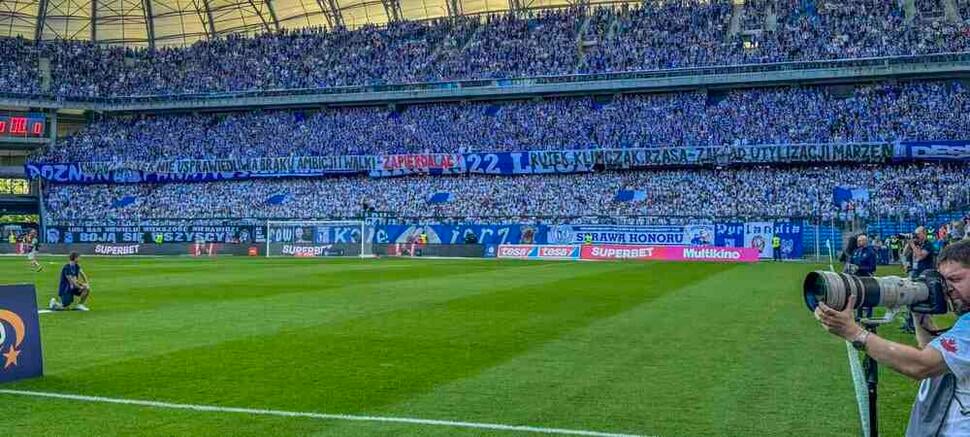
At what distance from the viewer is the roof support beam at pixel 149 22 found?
7888 cm

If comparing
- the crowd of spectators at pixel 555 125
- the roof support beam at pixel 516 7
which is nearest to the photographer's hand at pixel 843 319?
the crowd of spectators at pixel 555 125

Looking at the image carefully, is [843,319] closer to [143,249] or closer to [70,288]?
[70,288]

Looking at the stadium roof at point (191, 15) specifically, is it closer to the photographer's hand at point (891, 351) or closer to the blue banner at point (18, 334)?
the blue banner at point (18, 334)

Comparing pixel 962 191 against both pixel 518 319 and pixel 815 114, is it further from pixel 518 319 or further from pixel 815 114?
pixel 518 319

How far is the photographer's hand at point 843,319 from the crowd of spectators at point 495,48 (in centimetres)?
5782

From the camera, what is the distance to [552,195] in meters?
58.0

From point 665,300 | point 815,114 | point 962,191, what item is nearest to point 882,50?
point 815,114

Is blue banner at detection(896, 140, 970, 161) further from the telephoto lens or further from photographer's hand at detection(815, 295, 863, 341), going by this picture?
photographer's hand at detection(815, 295, 863, 341)

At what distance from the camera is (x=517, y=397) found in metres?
9.00

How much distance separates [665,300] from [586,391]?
37.7 feet

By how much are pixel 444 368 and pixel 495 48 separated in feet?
195

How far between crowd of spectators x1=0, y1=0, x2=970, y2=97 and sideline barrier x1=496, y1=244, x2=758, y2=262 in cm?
A: 1787

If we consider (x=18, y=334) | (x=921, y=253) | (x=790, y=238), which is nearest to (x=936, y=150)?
(x=790, y=238)

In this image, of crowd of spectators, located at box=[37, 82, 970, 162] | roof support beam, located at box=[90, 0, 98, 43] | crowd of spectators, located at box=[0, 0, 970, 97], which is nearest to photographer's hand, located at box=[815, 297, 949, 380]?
crowd of spectators, located at box=[37, 82, 970, 162]
